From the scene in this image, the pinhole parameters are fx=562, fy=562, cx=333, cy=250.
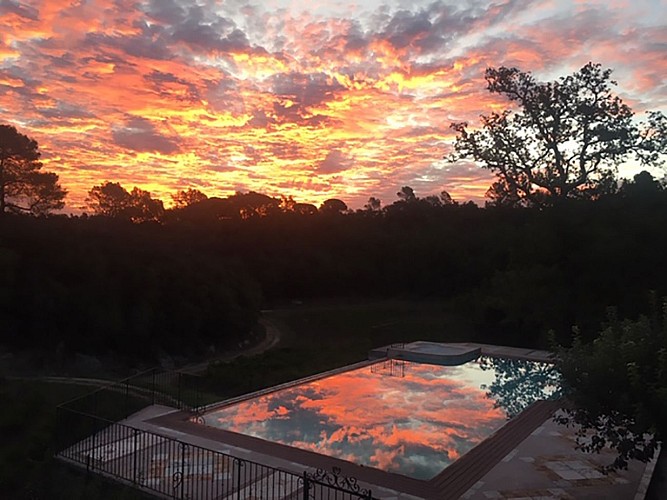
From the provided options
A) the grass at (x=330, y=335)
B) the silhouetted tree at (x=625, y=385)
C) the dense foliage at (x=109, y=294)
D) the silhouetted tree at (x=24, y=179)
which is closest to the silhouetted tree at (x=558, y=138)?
the grass at (x=330, y=335)

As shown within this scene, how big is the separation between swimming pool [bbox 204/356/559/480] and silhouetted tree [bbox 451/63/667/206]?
11.0m

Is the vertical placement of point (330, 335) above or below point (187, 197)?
below

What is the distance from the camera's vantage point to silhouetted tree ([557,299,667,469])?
5.18 m

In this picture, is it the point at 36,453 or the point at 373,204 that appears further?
the point at 373,204

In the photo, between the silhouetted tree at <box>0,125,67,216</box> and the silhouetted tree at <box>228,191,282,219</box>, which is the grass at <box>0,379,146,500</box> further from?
the silhouetted tree at <box>228,191,282,219</box>

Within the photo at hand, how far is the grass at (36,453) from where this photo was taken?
7.55 meters

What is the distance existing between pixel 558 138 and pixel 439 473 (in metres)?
19.3

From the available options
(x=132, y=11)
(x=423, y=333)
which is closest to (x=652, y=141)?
(x=423, y=333)

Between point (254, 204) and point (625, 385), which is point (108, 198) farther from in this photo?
point (625, 385)

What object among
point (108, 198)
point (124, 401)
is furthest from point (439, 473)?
point (108, 198)

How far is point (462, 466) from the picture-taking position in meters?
7.96

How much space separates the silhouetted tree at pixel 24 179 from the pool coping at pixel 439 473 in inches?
971

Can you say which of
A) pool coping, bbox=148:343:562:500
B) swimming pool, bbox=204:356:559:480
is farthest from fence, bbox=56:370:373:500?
swimming pool, bbox=204:356:559:480

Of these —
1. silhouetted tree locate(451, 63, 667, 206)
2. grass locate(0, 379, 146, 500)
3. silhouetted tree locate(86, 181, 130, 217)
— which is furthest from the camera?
silhouetted tree locate(86, 181, 130, 217)
